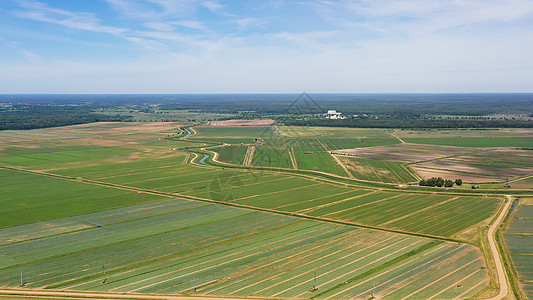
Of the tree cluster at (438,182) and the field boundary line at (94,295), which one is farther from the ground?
the tree cluster at (438,182)

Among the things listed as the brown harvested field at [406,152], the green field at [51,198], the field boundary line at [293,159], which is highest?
the brown harvested field at [406,152]

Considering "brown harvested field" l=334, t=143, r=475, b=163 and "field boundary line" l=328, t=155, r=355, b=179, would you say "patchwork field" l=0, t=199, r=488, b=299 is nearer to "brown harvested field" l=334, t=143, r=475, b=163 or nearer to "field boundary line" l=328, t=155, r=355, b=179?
"field boundary line" l=328, t=155, r=355, b=179

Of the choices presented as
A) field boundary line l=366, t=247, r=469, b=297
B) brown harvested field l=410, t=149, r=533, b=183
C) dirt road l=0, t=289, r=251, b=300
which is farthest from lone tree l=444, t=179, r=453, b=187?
dirt road l=0, t=289, r=251, b=300

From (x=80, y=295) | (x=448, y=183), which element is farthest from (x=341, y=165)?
(x=80, y=295)

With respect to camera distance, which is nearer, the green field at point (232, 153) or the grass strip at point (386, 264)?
the grass strip at point (386, 264)

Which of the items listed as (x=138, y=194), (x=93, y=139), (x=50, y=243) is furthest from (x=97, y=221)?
(x=93, y=139)

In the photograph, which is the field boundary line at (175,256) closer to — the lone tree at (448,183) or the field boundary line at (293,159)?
the lone tree at (448,183)

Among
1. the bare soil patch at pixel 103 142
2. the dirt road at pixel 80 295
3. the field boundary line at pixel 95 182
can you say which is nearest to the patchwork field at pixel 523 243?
the dirt road at pixel 80 295
